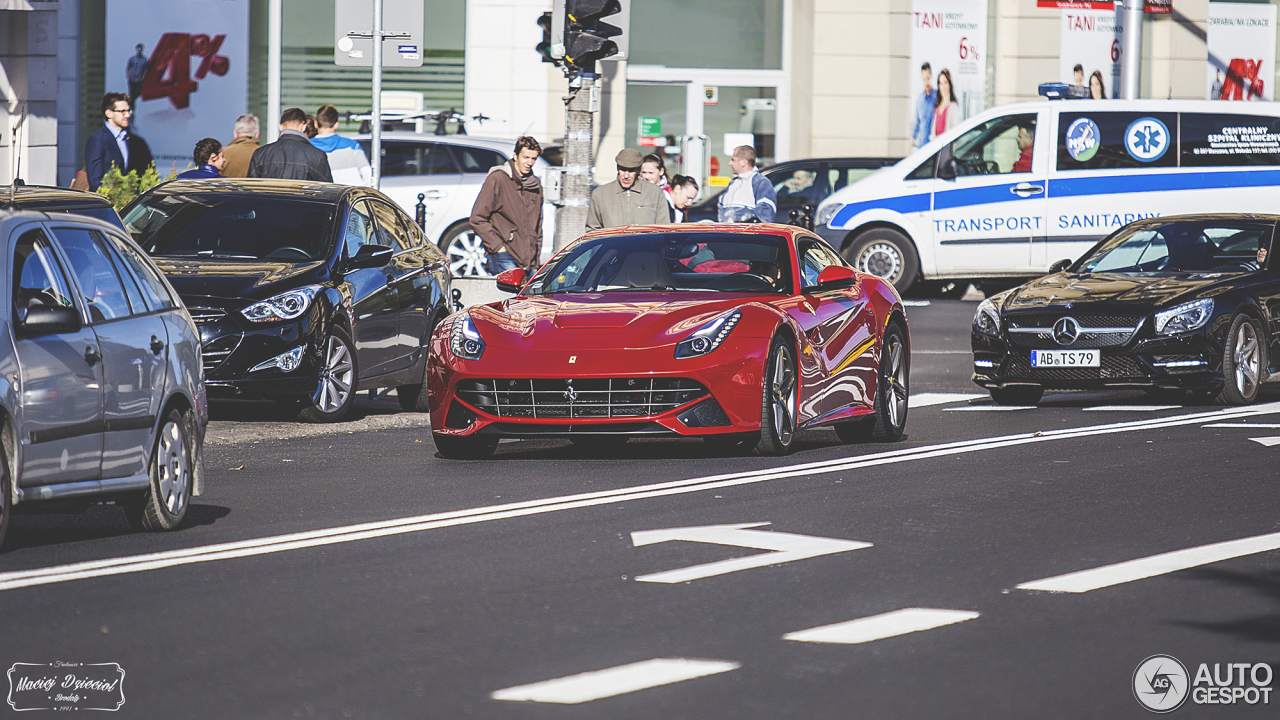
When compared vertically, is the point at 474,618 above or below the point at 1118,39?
below

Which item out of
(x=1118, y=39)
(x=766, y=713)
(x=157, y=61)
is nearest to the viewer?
(x=766, y=713)

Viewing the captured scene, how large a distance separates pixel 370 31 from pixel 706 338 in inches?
280

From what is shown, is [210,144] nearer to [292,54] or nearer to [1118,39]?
[292,54]

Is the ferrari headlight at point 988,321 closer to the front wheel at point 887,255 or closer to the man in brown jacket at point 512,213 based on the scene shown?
the man in brown jacket at point 512,213

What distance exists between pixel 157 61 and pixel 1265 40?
20.3 metres

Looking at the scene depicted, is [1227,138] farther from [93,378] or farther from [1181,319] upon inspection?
[93,378]

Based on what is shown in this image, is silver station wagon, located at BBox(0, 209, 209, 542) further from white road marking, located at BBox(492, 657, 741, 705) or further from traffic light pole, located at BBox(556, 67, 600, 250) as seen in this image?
traffic light pole, located at BBox(556, 67, 600, 250)

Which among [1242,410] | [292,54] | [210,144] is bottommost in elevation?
[1242,410]

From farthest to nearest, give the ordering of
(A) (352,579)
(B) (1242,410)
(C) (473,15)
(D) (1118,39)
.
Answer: (D) (1118,39) < (C) (473,15) < (B) (1242,410) < (A) (352,579)

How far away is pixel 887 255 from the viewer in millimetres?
22172

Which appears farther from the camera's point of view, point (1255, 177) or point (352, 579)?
point (1255, 177)

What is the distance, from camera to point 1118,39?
3381 centimetres

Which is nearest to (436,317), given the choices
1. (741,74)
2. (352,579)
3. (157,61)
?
(352,579)

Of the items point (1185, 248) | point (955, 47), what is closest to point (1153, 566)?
point (1185, 248)
